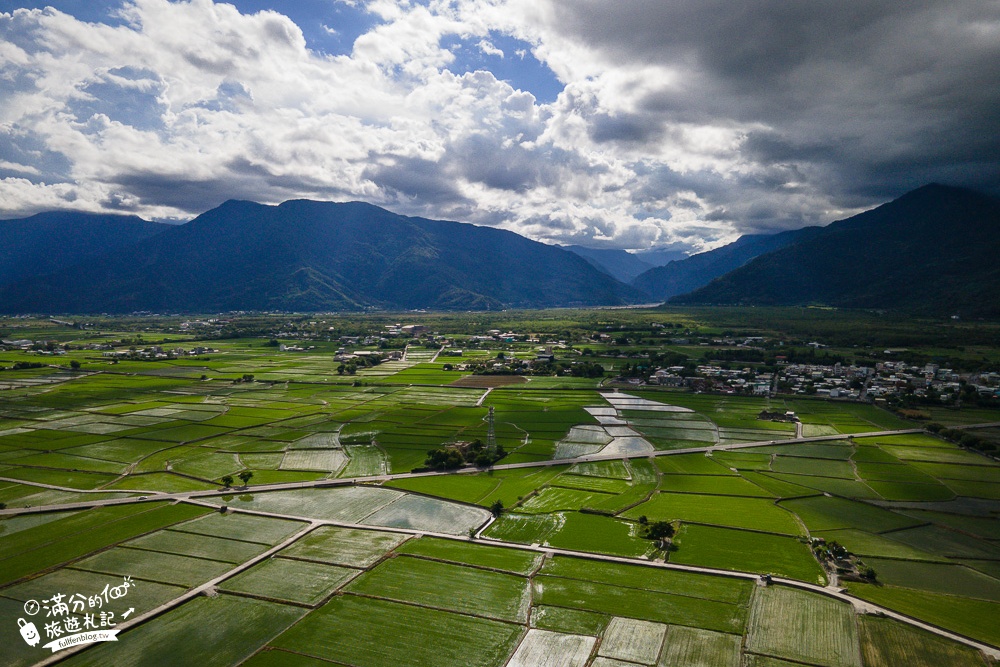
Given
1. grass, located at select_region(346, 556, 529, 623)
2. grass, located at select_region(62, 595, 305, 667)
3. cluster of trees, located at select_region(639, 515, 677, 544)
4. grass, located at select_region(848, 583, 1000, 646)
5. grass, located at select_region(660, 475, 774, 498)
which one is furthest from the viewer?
grass, located at select_region(660, 475, 774, 498)

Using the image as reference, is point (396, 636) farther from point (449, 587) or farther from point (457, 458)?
point (457, 458)

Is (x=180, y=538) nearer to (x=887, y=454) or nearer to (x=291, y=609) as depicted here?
(x=291, y=609)

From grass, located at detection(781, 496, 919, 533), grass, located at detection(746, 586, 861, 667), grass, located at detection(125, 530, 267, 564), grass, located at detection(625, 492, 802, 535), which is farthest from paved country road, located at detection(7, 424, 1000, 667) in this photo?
grass, located at detection(781, 496, 919, 533)

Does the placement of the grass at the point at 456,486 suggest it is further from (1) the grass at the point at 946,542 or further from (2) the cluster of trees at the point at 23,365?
(2) the cluster of trees at the point at 23,365

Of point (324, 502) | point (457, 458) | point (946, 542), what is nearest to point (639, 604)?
point (946, 542)

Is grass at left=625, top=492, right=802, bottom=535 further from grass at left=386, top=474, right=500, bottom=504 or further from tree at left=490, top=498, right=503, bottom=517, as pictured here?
grass at left=386, top=474, right=500, bottom=504

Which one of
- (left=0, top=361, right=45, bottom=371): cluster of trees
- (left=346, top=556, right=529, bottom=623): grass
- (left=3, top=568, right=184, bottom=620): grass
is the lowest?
(left=3, top=568, right=184, bottom=620): grass

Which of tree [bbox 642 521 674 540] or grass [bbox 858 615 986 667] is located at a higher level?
tree [bbox 642 521 674 540]

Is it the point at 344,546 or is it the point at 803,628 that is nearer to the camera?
the point at 803,628
